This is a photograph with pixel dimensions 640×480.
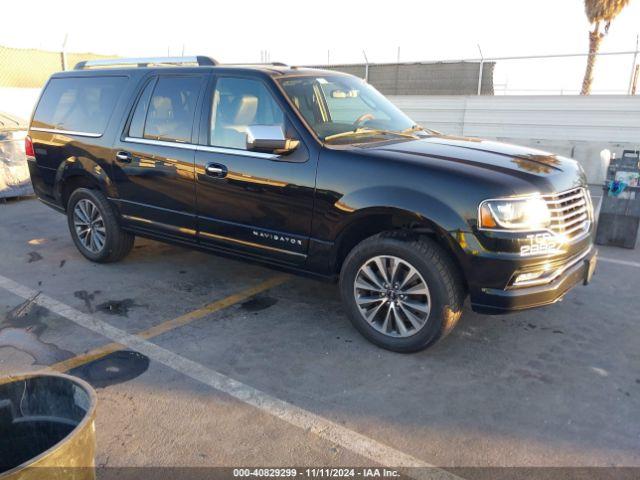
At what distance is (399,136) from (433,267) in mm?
1329

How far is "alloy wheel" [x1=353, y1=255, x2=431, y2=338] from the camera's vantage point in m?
3.56

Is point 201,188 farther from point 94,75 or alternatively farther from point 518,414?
point 518,414

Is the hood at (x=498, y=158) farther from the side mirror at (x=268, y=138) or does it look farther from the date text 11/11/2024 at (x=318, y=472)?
the date text 11/11/2024 at (x=318, y=472)

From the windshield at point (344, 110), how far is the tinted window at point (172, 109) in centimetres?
91

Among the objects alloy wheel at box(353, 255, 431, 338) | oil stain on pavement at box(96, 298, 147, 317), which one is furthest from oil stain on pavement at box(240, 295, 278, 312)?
alloy wheel at box(353, 255, 431, 338)

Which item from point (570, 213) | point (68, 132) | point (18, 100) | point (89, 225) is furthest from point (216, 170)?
point (18, 100)

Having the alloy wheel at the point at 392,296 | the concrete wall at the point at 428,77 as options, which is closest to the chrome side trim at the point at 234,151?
the alloy wheel at the point at 392,296

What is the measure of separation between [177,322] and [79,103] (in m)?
2.80

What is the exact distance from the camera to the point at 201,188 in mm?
4383

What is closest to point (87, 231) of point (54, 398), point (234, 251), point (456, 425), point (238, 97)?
point (234, 251)

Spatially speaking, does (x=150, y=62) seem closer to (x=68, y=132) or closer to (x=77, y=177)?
(x=68, y=132)

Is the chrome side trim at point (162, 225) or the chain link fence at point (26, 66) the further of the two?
the chain link fence at point (26, 66)

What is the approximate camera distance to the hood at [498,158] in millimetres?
3453

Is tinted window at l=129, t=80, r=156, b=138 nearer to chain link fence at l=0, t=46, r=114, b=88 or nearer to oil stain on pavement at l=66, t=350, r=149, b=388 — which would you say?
oil stain on pavement at l=66, t=350, r=149, b=388
